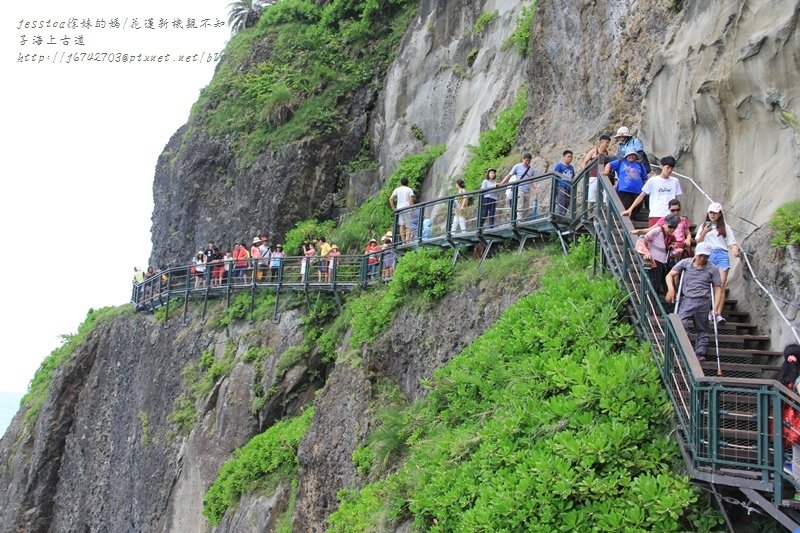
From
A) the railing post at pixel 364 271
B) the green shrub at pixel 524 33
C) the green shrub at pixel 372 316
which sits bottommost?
the green shrub at pixel 372 316

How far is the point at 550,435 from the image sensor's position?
8.41 metres

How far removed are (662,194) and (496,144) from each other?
8.72m

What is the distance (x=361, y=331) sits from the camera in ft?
51.6

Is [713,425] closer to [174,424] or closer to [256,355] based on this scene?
[256,355]

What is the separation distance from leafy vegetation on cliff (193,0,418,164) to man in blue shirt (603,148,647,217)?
1873 cm

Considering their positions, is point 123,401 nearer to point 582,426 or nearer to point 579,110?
point 579,110

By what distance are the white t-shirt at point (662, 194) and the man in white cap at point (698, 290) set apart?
168cm

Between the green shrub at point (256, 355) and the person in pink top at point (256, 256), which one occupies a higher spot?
the person in pink top at point (256, 256)

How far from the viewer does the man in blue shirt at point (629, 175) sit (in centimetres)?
1166

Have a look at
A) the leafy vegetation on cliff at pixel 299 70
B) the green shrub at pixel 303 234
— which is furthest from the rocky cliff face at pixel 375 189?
the leafy vegetation on cliff at pixel 299 70

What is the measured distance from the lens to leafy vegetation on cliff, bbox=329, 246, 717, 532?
7480 millimetres


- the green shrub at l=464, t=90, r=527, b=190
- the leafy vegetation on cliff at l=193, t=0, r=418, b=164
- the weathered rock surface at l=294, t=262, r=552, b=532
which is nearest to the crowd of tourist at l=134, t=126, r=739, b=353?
the weathered rock surface at l=294, t=262, r=552, b=532

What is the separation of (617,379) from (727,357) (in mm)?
1409

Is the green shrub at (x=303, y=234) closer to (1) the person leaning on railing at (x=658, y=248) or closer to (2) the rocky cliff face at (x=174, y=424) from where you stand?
(2) the rocky cliff face at (x=174, y=424)
